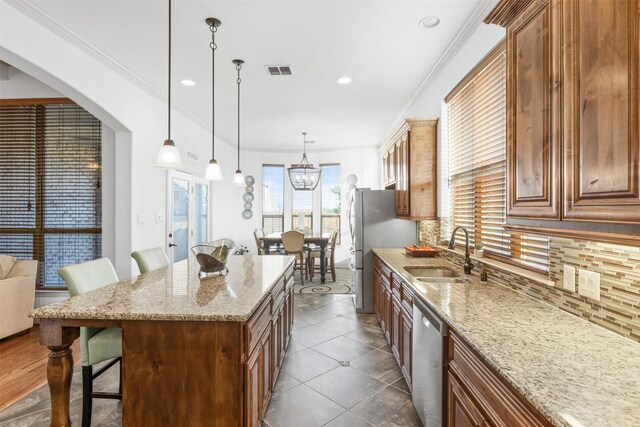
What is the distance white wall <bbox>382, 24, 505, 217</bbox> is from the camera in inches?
101

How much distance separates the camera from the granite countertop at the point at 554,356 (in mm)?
886

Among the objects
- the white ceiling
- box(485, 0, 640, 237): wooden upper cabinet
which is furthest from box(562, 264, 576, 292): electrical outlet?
the white ceiling

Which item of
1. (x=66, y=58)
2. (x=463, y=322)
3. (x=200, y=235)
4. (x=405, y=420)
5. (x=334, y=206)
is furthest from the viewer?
(x=334, y=206)

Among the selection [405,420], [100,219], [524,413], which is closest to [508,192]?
[524,413]

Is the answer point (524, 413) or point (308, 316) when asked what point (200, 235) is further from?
point (524, 413)

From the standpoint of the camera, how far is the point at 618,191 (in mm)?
944

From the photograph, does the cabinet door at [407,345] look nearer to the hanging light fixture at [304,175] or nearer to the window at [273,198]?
the hanging light fixture at [304,175]

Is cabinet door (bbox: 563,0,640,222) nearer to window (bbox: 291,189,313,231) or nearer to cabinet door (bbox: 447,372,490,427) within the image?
cabinet door (bbox: 447,372,490,427)

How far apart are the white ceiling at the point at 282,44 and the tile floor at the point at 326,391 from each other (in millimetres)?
2983

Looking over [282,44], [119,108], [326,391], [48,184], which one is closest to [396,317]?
[326,391]

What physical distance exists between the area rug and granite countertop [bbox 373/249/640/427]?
395cm

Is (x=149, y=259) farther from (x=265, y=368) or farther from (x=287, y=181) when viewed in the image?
(x=287, y=181)

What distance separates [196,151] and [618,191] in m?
5.88

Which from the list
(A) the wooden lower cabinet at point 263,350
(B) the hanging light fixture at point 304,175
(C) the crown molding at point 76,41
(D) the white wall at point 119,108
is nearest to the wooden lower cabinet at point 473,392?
(A) the wooden lower cabinet at point 263,350
